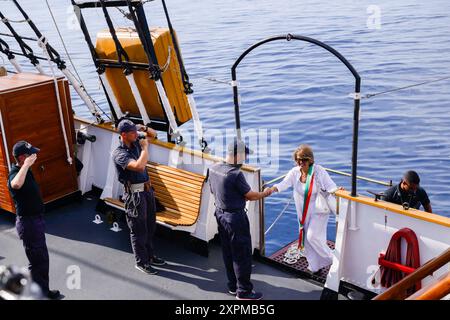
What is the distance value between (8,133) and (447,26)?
26.6 m

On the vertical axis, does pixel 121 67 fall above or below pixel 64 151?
above

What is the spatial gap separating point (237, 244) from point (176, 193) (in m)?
1.72

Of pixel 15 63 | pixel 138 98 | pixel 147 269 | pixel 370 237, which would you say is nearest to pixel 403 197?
pixel 370 237

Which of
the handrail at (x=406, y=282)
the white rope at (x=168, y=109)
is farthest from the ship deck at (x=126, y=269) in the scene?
the handrail at (x=406, y=282)

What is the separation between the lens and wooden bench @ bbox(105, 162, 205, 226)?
663 cm

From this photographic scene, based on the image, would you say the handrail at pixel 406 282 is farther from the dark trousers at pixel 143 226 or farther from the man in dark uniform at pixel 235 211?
the dark trousers at pixel 143 226

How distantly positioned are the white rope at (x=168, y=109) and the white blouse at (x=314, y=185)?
6.66 ft

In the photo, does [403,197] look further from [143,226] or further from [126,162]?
[126,162]

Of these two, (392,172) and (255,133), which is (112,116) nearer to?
(392,172)

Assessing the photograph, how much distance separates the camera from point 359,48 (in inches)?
1017

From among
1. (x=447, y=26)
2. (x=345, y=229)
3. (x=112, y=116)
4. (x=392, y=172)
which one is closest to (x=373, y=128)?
(x=392, y=172)

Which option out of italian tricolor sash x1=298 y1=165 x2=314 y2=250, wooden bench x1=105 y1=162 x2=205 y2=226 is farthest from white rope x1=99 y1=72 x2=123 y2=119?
italian tricolor sash x1=298 y1=165 x2=314 y2=250
